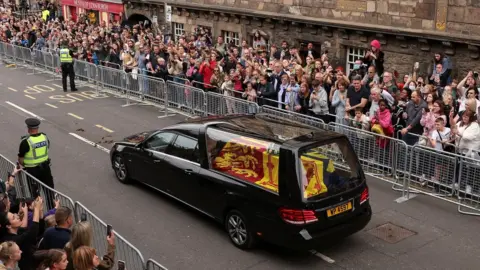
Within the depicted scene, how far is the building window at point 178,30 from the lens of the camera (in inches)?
1110

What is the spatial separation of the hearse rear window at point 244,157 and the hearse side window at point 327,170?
1.38ft

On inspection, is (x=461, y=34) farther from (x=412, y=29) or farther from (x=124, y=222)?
(x=124, y=222)

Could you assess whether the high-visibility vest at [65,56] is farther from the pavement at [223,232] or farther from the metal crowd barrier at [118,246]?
the metal crowd barrier at [118,246]

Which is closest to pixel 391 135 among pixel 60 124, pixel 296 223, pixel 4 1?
pixel 296 223

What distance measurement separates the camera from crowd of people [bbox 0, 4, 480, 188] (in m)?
10.9

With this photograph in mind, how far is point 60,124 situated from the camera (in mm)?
16188

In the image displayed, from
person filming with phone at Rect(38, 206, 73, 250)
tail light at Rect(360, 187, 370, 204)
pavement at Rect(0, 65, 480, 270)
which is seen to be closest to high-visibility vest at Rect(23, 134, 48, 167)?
pavement at Rect(0, 65, 480, 270)

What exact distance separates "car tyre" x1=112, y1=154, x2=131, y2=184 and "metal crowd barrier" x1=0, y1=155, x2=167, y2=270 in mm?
2115

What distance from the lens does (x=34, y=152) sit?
9539mm

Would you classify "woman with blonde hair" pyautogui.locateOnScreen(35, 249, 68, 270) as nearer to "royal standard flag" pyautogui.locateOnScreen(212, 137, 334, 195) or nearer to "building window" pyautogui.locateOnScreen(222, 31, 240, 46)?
"royal standard flag" pyautogui.locateOnScreen(212, 137, 334, 195)

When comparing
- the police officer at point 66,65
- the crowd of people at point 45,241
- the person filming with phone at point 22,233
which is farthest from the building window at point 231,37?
the person filming with phone at point 22,233

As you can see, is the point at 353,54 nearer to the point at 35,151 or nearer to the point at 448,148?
the point at 448,148

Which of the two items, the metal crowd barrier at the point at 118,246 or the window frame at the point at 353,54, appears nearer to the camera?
the metal crowd barrier at the point at 118,246

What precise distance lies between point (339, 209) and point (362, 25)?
1159 cm
